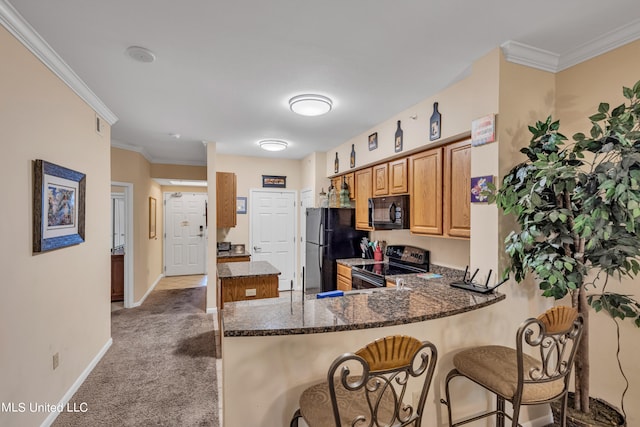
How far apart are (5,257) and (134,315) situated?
3247 mm

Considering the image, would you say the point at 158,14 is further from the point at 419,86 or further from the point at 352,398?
the point at 352,398

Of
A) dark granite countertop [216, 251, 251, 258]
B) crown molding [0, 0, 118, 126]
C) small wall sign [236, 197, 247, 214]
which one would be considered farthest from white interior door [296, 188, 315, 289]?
crown molding [0, 0, 118, 126]

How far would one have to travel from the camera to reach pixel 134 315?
4.56m

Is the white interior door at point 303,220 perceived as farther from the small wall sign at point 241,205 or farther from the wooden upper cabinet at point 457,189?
the wooden upper cabinet at point 457,189

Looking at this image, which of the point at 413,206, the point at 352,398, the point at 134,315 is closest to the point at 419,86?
the point at 413,206

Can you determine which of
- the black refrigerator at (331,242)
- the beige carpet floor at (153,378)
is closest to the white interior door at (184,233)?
the beige carpet floor at (153,378)

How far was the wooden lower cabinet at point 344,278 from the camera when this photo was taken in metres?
3.97

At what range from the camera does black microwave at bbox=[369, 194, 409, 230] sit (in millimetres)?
3292

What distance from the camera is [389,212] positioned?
3.48 m

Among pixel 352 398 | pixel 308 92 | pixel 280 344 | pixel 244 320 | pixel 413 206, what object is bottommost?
pixel 352 398

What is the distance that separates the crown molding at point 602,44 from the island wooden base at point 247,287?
3056 mm

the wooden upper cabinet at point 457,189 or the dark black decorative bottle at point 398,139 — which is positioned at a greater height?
the dark black decorative bottle at point 398,139

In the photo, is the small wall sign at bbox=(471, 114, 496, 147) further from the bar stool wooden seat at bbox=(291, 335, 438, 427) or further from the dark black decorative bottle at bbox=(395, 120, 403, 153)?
the bar stool wooden seat at bbox=(291, 335, 438, 427)

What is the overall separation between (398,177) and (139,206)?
4.24 meters
